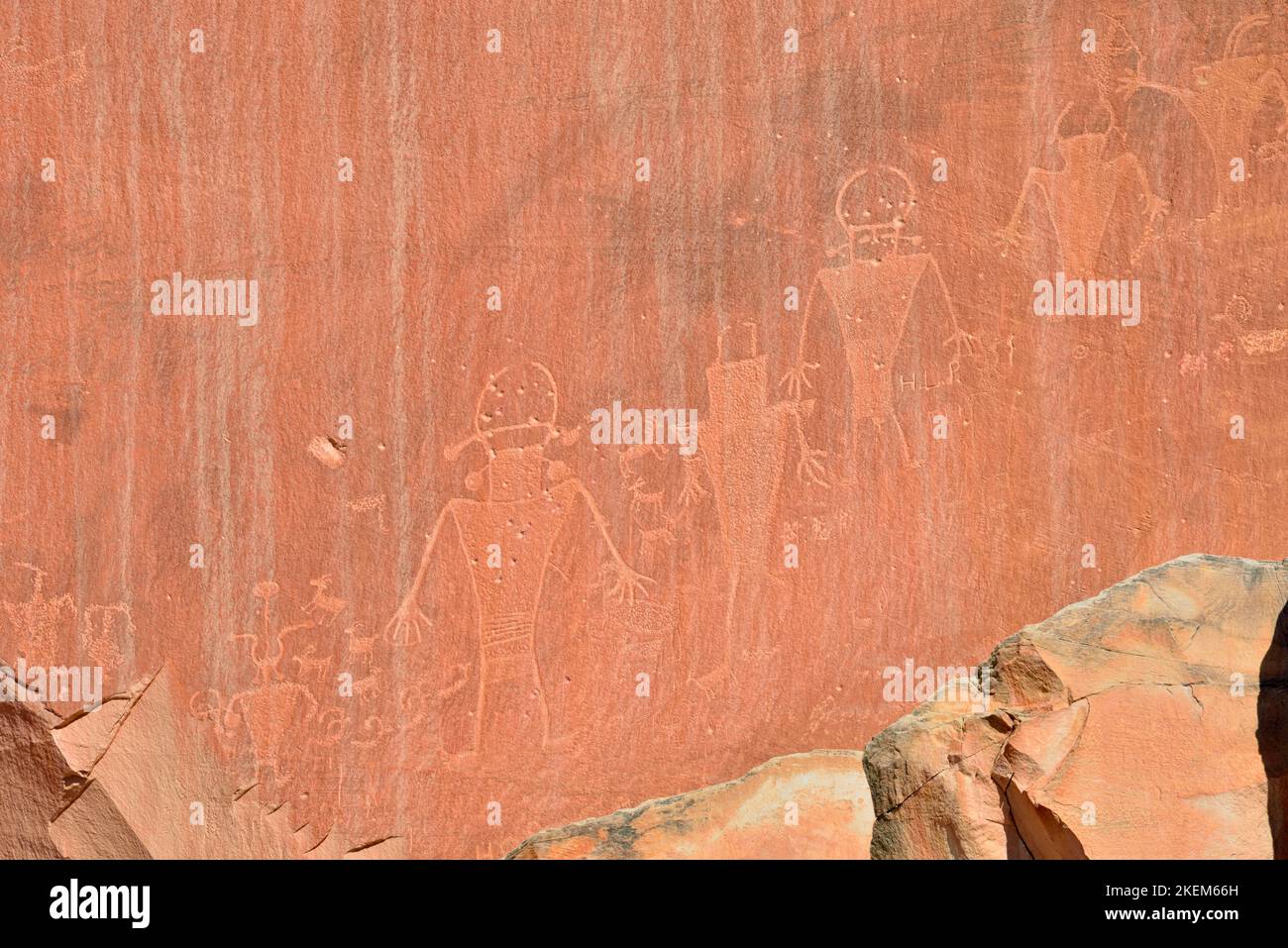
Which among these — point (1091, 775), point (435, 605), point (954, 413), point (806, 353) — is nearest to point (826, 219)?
point (806, 353)

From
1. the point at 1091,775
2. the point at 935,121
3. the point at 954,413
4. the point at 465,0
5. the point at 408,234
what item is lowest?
the point at 1091,775

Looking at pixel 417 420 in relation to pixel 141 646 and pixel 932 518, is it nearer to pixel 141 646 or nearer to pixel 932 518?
pixel 141 646

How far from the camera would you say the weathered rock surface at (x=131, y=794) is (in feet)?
19.7

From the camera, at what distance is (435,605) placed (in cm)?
630

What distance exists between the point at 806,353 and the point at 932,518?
0.90 metres

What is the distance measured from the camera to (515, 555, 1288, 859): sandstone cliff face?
402cm

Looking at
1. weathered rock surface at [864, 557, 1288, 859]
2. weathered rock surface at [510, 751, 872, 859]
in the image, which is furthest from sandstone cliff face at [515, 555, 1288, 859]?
weathered rock surface at [510, 751, 872, 859]

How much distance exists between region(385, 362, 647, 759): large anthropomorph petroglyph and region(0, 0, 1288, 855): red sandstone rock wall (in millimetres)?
16

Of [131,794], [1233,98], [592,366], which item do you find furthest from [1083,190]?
[131,794]

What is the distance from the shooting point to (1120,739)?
4105 mm

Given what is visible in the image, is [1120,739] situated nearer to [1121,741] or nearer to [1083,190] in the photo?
[1121,741]

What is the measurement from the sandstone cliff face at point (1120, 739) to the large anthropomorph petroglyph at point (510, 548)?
2182mm

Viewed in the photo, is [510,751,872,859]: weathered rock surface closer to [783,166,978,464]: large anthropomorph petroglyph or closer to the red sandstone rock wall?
the red sandstone rock wall

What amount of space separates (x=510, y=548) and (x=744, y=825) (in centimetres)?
176
